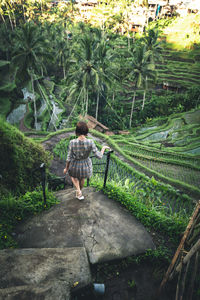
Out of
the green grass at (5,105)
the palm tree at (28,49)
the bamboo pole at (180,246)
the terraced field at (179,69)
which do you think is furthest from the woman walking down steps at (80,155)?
the terraced field at (179,69)

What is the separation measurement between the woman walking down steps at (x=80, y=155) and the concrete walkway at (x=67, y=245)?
1.56 feet

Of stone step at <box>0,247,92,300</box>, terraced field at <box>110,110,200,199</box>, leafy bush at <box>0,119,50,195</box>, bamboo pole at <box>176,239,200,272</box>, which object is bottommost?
terraced field at <box>110,110,200,199</box>

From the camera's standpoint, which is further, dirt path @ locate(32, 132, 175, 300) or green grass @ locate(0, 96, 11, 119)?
green grass @ locate(0, 96, 11, 119)

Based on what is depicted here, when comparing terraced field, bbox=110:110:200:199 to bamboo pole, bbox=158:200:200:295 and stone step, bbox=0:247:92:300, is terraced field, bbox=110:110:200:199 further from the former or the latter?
stone step, bbox=0:247:92:300

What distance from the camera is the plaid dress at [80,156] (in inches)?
131

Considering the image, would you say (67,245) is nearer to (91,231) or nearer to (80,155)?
(91,231)

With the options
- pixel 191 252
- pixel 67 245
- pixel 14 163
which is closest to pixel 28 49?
pixel 14 163

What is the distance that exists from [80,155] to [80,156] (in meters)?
0.03

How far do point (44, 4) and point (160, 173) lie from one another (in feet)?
184

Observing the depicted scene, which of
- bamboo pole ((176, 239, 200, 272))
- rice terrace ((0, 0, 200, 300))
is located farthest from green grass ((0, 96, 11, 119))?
bamboo pole ((176, 239, 200, 272))

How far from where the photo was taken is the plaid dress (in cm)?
333

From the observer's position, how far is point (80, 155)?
134 inches

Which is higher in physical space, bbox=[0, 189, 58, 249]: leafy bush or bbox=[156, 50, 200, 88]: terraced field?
bbox=[156, 50, 200, 88]: terraced field

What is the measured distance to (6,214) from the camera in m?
3.13
